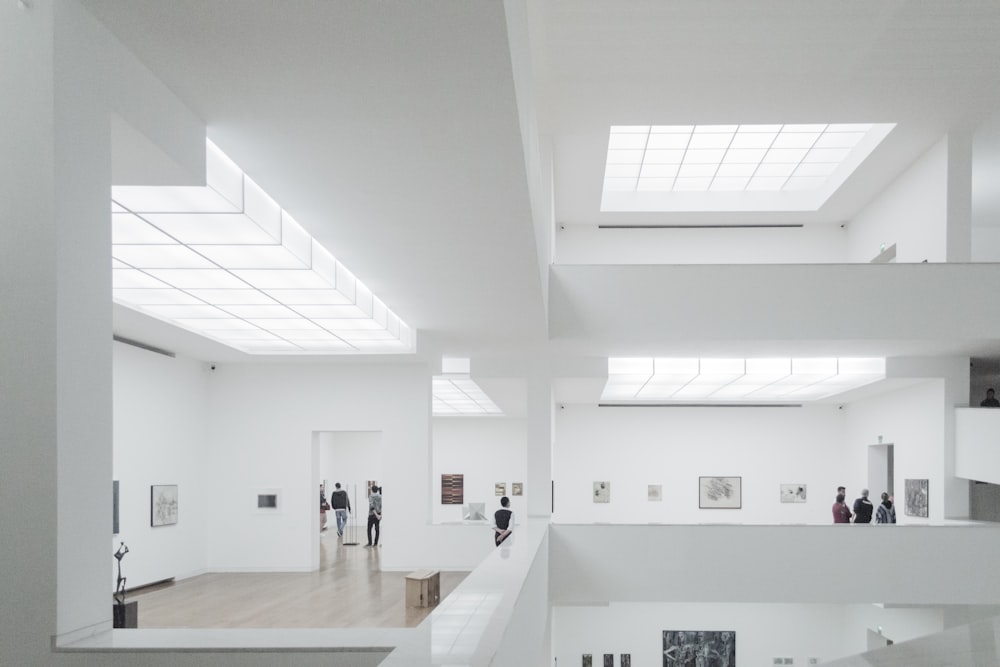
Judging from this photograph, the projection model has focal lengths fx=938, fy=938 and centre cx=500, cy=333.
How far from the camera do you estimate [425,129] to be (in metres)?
8.26

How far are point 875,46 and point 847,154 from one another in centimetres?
959

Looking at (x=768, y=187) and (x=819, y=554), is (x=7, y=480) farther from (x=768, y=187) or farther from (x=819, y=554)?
(x=768, y=187)

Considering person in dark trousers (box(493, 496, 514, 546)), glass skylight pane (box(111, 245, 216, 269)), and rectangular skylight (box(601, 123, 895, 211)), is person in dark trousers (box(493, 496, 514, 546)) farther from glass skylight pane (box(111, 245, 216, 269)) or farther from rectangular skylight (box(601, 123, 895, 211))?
rectangular skylight (box(601, 123, 895, 211))

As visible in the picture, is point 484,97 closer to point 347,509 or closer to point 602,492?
point 602,492

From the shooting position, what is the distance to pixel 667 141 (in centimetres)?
2714

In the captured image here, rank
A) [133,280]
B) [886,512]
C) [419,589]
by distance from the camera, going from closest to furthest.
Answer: [133,280] < [419,589] < [886,512]

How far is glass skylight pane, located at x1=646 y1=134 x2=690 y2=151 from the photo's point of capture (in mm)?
26719

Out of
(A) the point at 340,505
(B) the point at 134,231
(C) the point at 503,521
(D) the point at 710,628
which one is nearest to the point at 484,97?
(B) the point at 134,231

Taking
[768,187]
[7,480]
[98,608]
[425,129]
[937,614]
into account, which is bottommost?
[937,614]

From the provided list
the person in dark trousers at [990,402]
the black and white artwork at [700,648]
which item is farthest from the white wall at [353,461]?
the person in dark trousers at [990,402]

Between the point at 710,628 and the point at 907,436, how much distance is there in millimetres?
11845

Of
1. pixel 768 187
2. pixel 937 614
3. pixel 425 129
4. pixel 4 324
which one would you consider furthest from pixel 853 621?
pixel 4 324

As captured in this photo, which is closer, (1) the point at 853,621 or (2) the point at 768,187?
(2) the point at 768,187

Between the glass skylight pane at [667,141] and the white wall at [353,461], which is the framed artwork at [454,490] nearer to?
the white wall at [353,461]
